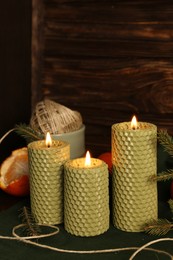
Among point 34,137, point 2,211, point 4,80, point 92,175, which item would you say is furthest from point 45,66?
point 92,175

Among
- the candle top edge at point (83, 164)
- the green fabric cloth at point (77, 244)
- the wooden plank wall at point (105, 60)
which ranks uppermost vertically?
the wooden plank wall at point (105, 60)

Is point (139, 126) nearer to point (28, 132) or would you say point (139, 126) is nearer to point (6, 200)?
point (28, 132)

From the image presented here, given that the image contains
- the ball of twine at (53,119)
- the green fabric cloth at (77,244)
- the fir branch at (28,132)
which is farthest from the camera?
the ball of twine at (53,119)

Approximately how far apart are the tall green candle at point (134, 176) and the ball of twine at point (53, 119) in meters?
0.27

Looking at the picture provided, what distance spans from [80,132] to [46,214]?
Answer: 312mm

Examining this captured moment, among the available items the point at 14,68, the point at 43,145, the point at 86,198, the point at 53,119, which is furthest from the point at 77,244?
the point at 14,68

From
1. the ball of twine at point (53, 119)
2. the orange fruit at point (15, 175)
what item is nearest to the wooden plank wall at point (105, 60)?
the ball of twine at point (53, 119)

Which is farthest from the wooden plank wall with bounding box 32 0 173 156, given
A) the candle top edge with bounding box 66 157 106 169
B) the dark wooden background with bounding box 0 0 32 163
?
the candle top edge with bounding box 66 157 106 169

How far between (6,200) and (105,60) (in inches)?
20.9

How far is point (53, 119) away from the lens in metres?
1.30

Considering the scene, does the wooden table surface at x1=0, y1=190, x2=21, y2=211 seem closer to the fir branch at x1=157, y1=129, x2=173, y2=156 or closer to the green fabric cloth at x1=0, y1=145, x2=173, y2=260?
the green fabric cloth at x1=0, y1=145, x2=173, y2=260

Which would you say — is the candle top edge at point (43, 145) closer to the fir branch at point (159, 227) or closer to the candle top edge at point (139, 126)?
the candle top edge at point (139, 126)

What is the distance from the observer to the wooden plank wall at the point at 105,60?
1.46 metres

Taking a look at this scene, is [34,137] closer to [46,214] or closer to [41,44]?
[46,214]
